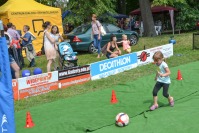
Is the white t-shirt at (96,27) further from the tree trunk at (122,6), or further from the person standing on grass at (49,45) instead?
the tree trunk at (122,6)

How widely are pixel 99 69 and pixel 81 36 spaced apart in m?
5.52

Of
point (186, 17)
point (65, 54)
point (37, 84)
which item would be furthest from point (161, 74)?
point (186, 17)

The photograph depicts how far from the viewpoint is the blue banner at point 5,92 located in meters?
3.79

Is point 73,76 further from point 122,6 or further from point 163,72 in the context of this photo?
point 122,6

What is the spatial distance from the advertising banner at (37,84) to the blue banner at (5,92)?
165 inches

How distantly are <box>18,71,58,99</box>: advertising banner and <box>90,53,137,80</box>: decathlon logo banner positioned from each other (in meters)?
1.48

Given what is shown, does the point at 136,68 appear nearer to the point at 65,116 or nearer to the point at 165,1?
the point at 65,116

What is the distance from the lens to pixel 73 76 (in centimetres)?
938

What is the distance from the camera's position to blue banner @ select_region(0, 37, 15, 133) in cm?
379

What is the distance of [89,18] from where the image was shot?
22.5m

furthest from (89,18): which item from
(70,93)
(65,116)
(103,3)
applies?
(65,116)

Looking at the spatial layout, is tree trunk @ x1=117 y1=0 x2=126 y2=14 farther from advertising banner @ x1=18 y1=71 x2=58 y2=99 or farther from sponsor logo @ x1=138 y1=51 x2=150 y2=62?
advertising banner @ x1=18 y1=71 x2=58 y2=99

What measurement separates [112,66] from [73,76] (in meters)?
1.81

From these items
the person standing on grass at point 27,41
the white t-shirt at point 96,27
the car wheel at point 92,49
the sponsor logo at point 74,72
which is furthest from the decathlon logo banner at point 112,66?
the car wheel at point 92,49
